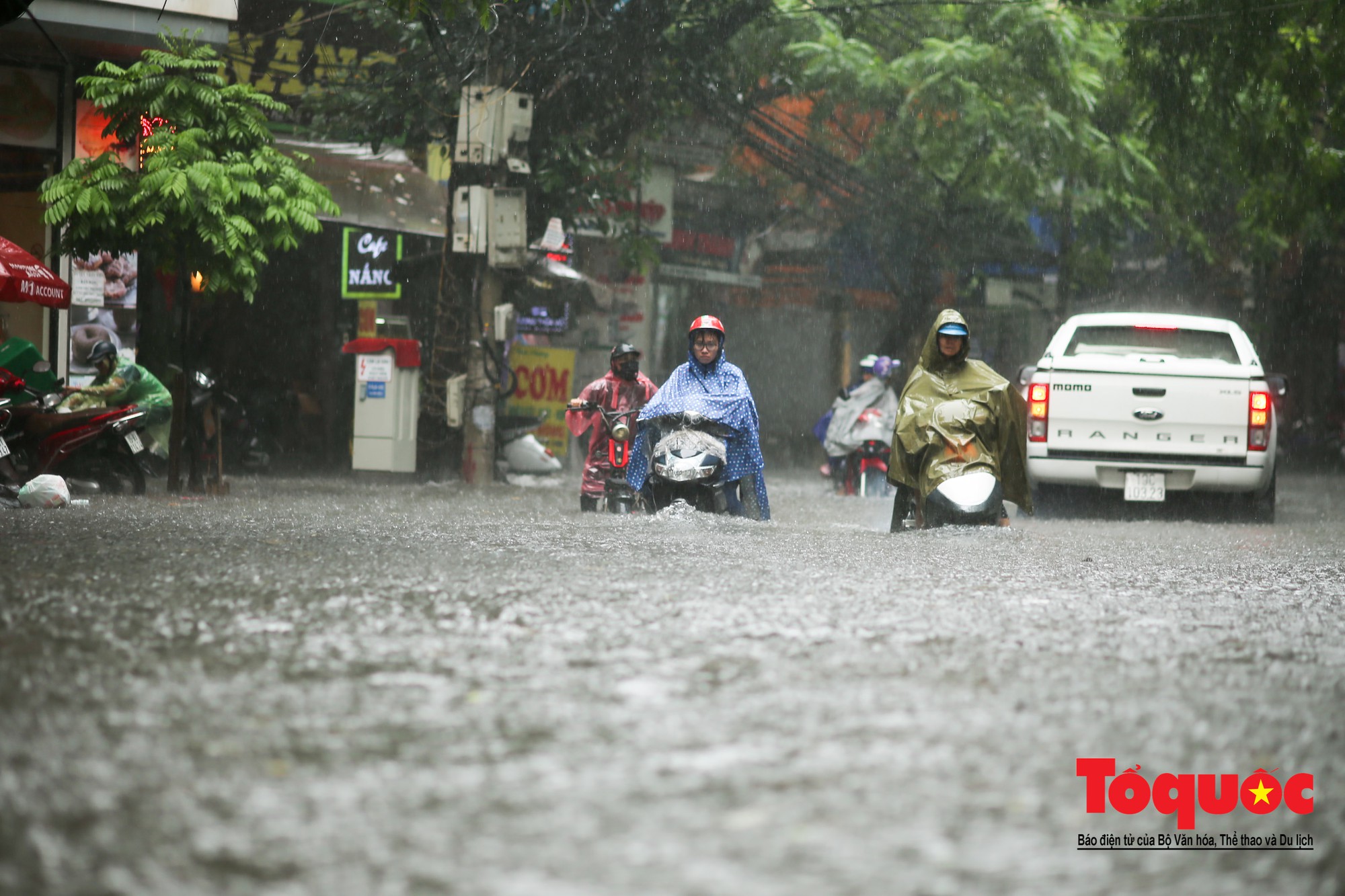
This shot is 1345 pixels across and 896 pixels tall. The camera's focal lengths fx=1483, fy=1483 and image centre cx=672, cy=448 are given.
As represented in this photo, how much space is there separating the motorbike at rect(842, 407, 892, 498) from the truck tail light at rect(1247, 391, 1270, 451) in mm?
4320

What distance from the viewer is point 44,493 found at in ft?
34.6

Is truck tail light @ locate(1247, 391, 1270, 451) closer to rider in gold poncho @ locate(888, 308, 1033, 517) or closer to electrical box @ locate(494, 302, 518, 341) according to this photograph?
rider in gold poncho @ locate(888, 308, 1033, 517)

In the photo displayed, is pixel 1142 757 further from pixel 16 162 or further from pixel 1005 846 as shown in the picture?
pixel 16 162

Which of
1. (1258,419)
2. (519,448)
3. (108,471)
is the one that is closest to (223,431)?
(519,448)

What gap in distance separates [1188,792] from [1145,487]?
9693 mm

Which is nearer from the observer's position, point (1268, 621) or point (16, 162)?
point (1268, 621)

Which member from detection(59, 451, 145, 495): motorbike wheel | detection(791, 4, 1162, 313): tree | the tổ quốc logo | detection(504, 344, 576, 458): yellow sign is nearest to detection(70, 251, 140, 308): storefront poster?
detection(59, 451, 145, 495): motorbike wheel

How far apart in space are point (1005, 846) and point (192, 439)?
37.5ft

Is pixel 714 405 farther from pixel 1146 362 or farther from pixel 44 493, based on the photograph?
Result: pixel 44 493

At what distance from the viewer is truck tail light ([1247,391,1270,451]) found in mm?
12258

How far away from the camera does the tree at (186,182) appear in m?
11.8

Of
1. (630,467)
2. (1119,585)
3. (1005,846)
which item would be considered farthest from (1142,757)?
(630,467)

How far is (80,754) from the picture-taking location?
3180 mm

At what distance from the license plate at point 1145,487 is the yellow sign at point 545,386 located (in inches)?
333
